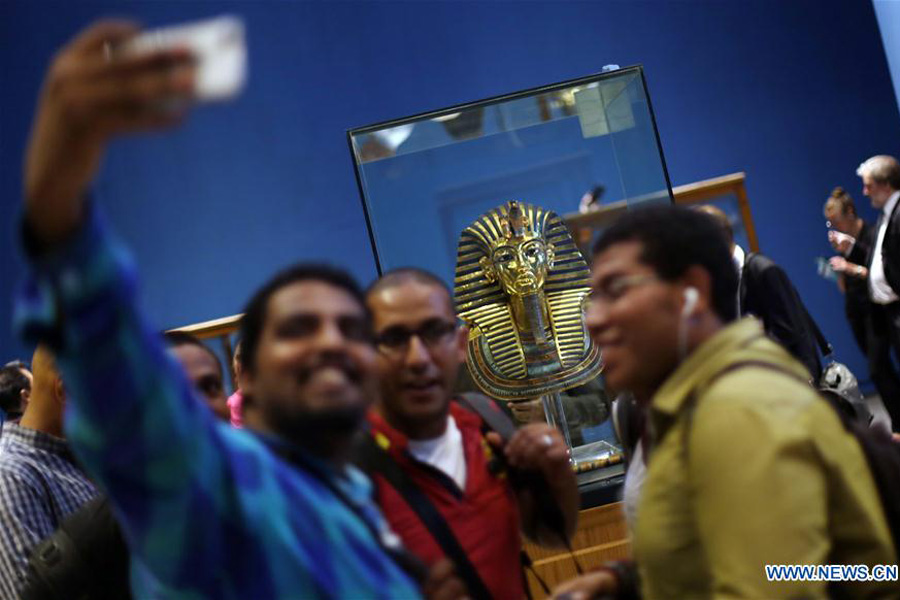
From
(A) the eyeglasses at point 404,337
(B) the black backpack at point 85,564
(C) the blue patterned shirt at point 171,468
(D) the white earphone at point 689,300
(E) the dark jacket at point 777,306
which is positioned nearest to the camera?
(C) the blue patterned shirt at point 171,468

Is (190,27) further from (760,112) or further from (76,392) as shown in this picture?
(760,112)

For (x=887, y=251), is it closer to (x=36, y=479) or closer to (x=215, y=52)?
Result: (x=36, y=479)

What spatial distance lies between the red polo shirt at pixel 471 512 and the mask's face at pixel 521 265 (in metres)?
2.10

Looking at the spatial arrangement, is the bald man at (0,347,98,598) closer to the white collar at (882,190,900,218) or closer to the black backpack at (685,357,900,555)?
the black backpack at (685,357,900,555)

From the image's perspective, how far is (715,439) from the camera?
140cm

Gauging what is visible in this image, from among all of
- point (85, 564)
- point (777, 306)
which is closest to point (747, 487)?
point (85, 564)

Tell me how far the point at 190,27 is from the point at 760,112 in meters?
8.30

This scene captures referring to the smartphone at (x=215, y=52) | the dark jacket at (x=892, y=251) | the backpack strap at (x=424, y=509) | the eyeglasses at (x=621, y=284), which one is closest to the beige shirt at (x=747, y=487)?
the eyeglasses at (x=621, y=284)

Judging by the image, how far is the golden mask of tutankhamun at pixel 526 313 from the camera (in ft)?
13.5

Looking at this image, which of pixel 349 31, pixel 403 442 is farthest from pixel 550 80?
pixel 403 442

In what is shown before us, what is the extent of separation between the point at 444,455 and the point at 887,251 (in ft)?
14.5

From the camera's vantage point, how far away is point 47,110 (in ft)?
2.93

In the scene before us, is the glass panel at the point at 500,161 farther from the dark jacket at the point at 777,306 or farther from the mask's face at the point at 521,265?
the dark jacket at the point at 777,306

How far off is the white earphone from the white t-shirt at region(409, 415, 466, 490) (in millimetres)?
601
